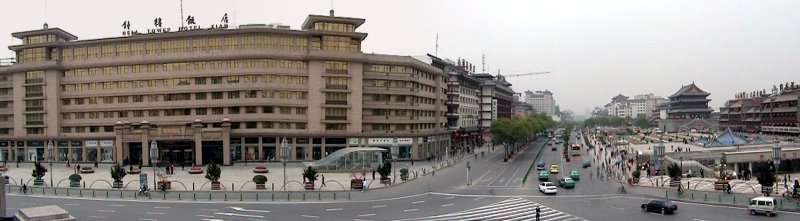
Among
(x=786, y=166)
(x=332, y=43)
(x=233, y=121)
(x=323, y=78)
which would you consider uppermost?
(x=332, y=43)

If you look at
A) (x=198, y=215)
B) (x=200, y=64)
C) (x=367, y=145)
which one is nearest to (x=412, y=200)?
(x=198, y=215)

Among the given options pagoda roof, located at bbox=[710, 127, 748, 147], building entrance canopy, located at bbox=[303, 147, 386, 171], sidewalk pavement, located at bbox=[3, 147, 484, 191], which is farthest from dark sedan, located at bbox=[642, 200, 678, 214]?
pagoda roof, located at bbox=[710, 127, 748, 147]

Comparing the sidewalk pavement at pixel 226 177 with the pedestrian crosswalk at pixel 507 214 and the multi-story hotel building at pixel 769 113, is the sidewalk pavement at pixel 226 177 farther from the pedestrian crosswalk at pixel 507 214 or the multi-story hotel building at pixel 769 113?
the multi-story hotel building at pixel 769 113

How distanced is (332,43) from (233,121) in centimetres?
1905

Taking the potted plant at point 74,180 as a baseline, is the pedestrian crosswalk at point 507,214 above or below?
below

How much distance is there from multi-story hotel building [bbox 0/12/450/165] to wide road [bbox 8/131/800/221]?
32.4m

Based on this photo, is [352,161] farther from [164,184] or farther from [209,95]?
[209,95]

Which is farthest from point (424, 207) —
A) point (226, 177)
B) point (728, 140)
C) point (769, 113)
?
point (769, 113)

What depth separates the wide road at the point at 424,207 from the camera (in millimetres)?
38406

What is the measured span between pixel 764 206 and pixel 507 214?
686 inches

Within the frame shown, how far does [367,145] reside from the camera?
285 ft

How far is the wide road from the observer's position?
3841 centimetres

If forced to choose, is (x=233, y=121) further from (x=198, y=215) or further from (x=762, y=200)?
(x=762, y=200)

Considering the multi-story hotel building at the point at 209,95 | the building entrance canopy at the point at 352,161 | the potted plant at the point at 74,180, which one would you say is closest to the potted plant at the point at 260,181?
the building entrance canopy at the point at 352,161
